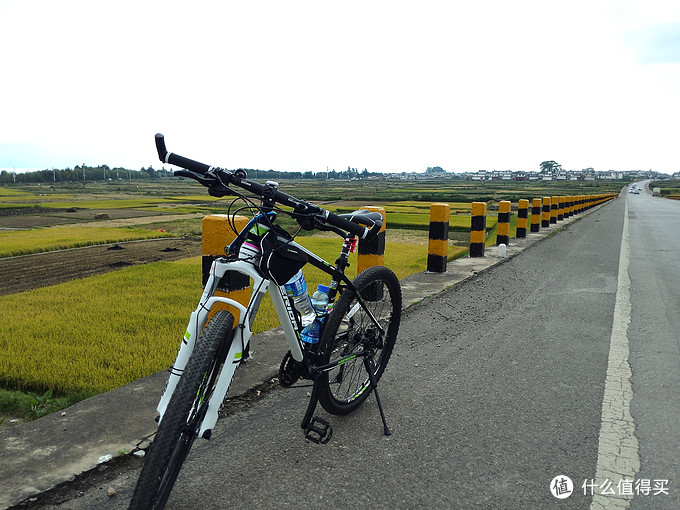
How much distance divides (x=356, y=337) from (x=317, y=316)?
0.42 meters

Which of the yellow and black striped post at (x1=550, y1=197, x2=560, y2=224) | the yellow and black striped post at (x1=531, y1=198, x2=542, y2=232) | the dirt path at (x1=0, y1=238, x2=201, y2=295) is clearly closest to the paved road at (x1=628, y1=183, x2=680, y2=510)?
the yellow and black striped post at (x1=531, y1=198, x2=542, y2=232)

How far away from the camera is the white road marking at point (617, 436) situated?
2254 millimetres

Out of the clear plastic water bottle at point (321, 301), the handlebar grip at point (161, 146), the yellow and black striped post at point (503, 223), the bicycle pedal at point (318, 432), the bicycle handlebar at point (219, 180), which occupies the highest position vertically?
the handlebar grip at point (161, 146)

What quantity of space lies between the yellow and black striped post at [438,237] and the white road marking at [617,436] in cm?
295

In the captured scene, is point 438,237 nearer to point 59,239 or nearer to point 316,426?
point 316,426

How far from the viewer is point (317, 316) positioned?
8.75ft

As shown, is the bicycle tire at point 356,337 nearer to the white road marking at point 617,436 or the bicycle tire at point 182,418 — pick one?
the bicycle tire at point 182,418

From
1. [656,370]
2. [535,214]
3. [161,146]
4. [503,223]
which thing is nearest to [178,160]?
[161,146]

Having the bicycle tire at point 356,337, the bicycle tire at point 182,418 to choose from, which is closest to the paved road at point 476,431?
the bicycle tire at point 356,337

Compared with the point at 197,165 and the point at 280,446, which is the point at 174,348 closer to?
the point at 280,446

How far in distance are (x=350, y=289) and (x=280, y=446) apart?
0.86m

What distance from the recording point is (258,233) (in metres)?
2.20

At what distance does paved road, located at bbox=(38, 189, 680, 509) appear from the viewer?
2227mm

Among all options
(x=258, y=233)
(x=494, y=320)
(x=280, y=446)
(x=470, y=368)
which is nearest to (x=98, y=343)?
(x=280, y=446)
